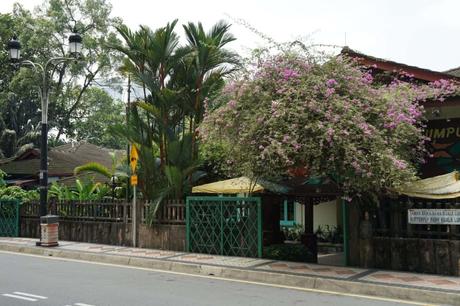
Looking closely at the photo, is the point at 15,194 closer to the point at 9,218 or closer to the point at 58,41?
the point at 9,218

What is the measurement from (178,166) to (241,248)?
3483 millimetres

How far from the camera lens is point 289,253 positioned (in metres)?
12.8

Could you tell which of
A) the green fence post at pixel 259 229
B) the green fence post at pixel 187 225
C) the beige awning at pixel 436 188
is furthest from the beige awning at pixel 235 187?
the beige awning at pixel 436 188

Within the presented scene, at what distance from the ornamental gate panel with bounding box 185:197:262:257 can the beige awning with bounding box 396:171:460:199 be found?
12.0 ft

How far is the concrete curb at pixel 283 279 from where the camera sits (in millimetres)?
8938

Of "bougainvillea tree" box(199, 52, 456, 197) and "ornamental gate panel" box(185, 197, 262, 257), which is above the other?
"bougainvillea tree" box(199, 52, 456, 197)

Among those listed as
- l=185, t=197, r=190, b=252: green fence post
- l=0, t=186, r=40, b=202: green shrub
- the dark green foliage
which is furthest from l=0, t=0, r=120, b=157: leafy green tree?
l=185, t=197, r=190, b=252: green fence post

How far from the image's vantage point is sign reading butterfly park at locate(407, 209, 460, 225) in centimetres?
1045

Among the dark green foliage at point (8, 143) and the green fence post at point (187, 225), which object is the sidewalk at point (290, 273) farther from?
the dark green foliage at point (8, 143)

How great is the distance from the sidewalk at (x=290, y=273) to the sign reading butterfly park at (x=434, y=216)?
1.08 meters

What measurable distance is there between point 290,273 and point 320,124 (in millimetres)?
3099

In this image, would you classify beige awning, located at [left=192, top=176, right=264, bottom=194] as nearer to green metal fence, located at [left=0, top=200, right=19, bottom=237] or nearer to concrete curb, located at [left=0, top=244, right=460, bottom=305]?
concrete curb, located at [left=0, top=244, right=460, bottom=305]

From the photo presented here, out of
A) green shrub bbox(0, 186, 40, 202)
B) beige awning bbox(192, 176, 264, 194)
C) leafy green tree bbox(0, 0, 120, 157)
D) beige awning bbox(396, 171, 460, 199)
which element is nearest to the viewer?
beige awning bbox(396, 171, 460, 199)

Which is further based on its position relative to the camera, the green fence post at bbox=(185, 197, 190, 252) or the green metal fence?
the green metal fence
